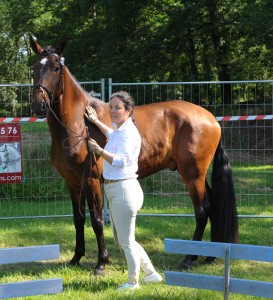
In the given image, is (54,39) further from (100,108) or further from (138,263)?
(138,263)

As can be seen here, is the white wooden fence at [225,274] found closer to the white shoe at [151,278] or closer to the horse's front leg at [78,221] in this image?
the white shoe at [151,278]

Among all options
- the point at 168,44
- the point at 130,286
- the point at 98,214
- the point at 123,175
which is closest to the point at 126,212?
the point at 123,175

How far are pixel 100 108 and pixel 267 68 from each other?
19.9 meters

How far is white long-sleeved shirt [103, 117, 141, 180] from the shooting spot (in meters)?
Result: 4.50

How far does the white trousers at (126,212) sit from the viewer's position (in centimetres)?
455

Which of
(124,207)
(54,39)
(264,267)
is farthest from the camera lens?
(54,39)

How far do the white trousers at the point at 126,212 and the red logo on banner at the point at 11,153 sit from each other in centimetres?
367

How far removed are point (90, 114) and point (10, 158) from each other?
8.96 ft

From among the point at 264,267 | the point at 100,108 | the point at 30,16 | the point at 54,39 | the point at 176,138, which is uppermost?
the point at 30,16

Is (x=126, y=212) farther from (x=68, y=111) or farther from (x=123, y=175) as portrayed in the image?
(x=68, y=111)

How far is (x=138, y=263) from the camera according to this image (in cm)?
471

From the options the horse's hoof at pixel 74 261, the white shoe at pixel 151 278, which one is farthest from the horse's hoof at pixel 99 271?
the white shoe at pixel 151 278

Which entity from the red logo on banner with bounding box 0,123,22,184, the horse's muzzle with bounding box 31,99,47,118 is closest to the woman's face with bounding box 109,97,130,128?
the horse's muzzle with bounding box 31,99,47,118

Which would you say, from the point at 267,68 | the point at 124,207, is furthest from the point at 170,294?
the point at 267,68
